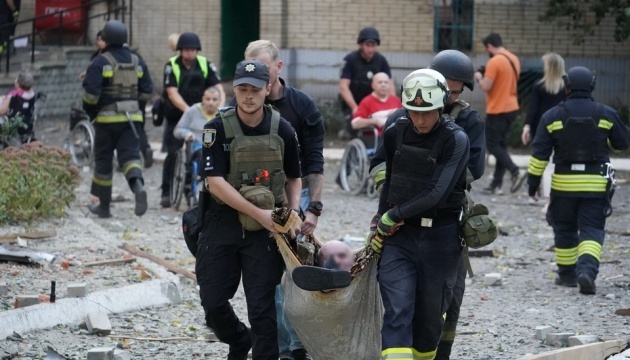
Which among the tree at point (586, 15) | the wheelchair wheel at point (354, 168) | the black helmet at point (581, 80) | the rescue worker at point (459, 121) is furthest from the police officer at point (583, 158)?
the tree at point (586, 15)

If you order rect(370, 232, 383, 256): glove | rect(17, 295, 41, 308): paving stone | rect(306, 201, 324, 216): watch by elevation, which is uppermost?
rect(306, 201, 324, 216): watch

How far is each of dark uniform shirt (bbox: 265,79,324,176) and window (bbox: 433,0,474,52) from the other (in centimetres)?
1515

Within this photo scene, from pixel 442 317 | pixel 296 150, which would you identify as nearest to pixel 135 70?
pixel 296 150

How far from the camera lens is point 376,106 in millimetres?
15000

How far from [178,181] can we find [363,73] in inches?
139

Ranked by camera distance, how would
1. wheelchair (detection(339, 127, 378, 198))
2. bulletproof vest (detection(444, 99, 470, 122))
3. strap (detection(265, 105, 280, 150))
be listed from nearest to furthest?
strap (detection(265, 105, 280, 150)) < bulletproof vest (detection(444, 99, 470, 122)) < wheelchair (detection(339, 127, 378, 198))

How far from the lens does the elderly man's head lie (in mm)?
6688

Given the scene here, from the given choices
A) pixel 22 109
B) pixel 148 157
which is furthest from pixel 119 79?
pixel 148 157

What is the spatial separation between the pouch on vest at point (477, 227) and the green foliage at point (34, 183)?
546cm

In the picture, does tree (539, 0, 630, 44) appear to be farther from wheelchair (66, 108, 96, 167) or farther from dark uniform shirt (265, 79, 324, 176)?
dark uniform shirt (265, 79, 324, 176)

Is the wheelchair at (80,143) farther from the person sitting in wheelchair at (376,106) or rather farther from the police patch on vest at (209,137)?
the police patch on vest at (209,137)

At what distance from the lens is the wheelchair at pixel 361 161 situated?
50.0 ft

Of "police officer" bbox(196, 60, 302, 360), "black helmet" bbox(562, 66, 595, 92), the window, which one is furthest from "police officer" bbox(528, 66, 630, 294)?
the window

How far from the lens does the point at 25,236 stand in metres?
10.6
